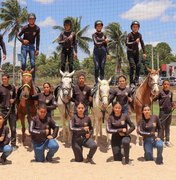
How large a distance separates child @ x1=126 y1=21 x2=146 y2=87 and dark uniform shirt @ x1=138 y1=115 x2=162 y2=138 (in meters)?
3.31

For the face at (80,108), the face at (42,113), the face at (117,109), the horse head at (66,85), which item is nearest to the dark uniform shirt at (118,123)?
the face at (117,109)

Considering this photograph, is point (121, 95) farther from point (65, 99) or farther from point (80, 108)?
point (80, 108)

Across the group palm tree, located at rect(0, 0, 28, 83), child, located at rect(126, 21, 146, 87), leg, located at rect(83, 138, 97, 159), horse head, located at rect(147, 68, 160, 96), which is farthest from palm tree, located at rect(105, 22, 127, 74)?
leg, located at rect(83, 138, 97, 159)

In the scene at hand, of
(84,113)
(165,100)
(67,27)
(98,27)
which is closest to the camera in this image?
(84,113)

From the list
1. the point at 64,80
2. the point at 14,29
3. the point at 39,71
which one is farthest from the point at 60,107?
the point at 39,71

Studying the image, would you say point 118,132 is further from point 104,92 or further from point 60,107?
point 60,107

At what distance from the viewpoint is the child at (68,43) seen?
1034 centimetres

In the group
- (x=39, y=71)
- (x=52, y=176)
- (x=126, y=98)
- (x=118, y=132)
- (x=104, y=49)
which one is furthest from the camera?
(x=39, y=71)

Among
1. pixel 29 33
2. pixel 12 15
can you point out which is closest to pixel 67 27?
pixel 29 33

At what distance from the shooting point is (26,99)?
29.6 feet

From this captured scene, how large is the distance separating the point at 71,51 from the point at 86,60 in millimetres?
59329

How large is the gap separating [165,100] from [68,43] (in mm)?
3448

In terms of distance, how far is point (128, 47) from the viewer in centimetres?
1095

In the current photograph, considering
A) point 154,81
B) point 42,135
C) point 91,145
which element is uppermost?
point 154,81
